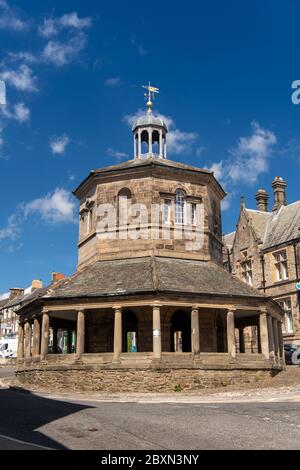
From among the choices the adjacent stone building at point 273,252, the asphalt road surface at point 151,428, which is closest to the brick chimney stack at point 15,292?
the adjacent stone building at point 273,252

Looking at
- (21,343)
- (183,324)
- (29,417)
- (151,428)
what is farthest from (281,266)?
(151,428)

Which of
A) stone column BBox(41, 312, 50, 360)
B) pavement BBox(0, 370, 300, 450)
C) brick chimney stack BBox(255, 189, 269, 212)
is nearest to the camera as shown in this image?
pavement BBox(0, 370, 300, 450)

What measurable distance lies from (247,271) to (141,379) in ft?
80.3

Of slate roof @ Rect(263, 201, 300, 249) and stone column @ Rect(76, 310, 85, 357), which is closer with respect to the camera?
stone column @ Rect(76, 310, 85, 357)

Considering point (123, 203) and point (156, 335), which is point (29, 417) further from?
point (123, 203)

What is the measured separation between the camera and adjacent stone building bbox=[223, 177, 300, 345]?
38.4m

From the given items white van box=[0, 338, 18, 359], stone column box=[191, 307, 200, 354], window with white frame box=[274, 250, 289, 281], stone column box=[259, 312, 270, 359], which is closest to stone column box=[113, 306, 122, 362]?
stone column box=[191, 307, 200, 354]

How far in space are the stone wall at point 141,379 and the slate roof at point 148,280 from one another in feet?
11.6

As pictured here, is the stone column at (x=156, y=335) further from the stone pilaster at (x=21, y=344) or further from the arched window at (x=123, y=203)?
the stone pilaster at (x=21, y=344)

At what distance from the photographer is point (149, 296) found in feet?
73.8

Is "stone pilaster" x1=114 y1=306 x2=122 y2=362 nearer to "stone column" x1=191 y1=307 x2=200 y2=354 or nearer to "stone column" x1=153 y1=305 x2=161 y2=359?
"stone column" x1=153 y1=305 x2=161 y2=359

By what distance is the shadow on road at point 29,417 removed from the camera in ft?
30.1

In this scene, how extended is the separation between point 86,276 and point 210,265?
7107 mm
